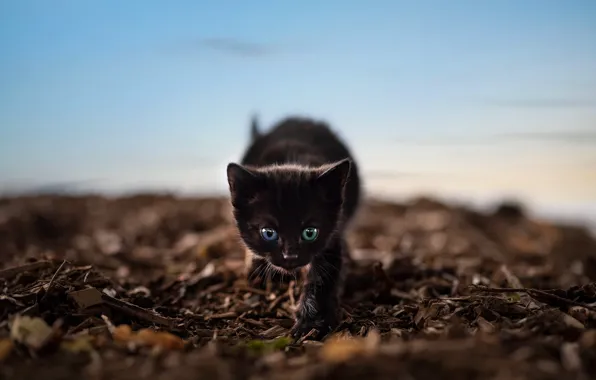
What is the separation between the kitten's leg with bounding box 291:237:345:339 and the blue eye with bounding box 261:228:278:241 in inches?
15.3

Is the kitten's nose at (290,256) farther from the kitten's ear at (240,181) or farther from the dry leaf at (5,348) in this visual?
the dry leaf at (5,348)

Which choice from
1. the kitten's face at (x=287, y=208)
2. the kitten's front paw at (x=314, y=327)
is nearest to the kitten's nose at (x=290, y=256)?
the kitten's face at (x=287, y=208)

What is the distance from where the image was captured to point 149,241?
8.91 metres

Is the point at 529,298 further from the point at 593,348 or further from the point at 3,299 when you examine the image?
the point at 3,299

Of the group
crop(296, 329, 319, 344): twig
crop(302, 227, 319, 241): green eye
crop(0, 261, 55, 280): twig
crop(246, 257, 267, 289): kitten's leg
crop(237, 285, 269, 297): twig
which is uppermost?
crop(302, 227, 319, 241): green eye

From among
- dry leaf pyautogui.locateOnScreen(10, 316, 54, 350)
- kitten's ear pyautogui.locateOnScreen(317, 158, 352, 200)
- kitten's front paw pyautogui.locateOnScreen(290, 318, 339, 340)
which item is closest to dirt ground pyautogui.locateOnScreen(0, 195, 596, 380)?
dry leaf pyautogui.locateOnScreen(10, 316, 54, 350)

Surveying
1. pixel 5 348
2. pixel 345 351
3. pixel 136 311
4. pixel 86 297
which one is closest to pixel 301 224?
pixel 136 311

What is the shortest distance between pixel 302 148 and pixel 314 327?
213 cm

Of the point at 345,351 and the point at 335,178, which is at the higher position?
the point at 335,178

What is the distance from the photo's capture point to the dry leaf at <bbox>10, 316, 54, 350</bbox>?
313cm

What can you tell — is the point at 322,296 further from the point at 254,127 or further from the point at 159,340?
the point at 254,127

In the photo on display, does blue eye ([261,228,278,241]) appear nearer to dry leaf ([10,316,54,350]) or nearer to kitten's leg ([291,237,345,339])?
kitten's leg ([291,237,345,339])

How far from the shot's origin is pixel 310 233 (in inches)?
182

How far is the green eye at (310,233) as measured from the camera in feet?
15.0
